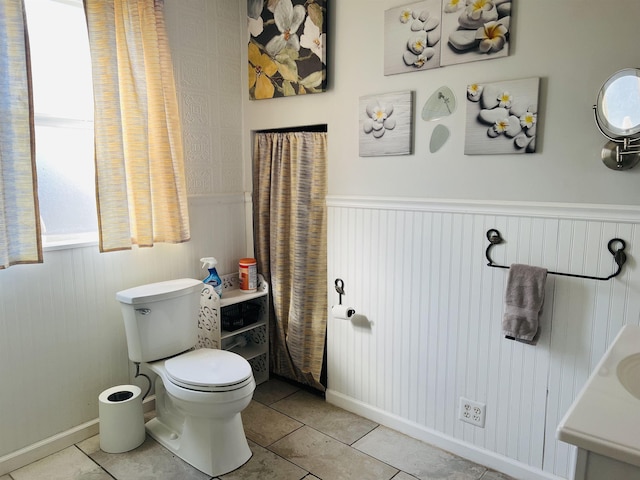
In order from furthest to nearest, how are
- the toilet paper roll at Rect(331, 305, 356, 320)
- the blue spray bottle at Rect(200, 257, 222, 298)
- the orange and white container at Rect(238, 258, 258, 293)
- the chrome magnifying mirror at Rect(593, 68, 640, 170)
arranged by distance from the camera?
the orange and white container at Rect(238, 258, 258, 293) → the blue spray bottle at Rect(200, 257, 222, 298) → the toilet paper roll at Rect(331, 305, 356, 320) → the chrome magnifying mirror at Rect(593, 68, 640, 170)

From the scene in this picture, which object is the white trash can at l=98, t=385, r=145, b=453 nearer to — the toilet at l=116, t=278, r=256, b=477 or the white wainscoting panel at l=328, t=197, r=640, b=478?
the toilet at l=116, t=278, r=256, b=477

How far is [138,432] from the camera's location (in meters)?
2.30

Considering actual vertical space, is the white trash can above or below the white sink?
below

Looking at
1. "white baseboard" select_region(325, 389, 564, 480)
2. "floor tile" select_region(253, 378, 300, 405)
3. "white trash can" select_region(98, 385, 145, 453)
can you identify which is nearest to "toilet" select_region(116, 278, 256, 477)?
"white trash can" select_region(98, 385, 145, 453)

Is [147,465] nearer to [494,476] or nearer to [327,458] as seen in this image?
[327,458]

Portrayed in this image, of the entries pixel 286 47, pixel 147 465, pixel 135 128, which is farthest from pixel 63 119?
pixel 147 465

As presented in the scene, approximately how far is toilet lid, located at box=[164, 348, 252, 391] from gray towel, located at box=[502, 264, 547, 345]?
46.1 inches

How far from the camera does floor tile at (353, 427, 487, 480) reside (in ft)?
6.86

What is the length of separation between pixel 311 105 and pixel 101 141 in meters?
1.12

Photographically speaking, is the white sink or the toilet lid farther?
the toilet lid

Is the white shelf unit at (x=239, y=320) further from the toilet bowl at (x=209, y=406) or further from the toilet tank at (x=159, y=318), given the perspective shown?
the toilet bowl at (x=209, y=406)

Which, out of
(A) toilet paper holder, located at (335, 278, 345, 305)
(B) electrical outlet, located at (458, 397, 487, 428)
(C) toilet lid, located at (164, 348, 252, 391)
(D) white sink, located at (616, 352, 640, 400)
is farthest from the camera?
(A) toilet paper holder, located at (335, 278, 345, 305)

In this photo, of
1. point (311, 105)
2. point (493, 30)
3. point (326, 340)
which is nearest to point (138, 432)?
point (326, 340)

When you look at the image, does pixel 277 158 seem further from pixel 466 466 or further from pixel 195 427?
pixel 466 466
